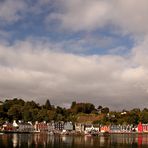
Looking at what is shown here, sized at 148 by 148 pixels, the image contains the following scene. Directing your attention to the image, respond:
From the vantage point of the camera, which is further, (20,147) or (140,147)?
(140,147)

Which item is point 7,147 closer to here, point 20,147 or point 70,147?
point 20,147

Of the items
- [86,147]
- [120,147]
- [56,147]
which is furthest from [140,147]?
[56,147]

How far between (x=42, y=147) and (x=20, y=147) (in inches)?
233

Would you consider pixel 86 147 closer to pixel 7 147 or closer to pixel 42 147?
pixel 42 147

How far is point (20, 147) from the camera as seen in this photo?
117m

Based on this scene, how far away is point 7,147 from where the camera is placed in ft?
379

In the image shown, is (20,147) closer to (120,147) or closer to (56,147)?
(56,147)

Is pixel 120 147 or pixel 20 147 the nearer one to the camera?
pixel 20 147

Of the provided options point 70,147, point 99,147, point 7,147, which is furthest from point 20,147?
point 99,147

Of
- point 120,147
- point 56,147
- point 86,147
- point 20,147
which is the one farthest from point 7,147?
point 120,147

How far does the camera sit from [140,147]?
126 m

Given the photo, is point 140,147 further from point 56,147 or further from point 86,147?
point 56,147

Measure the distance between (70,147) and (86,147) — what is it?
14.8 feet

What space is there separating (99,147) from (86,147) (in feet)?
13.2
